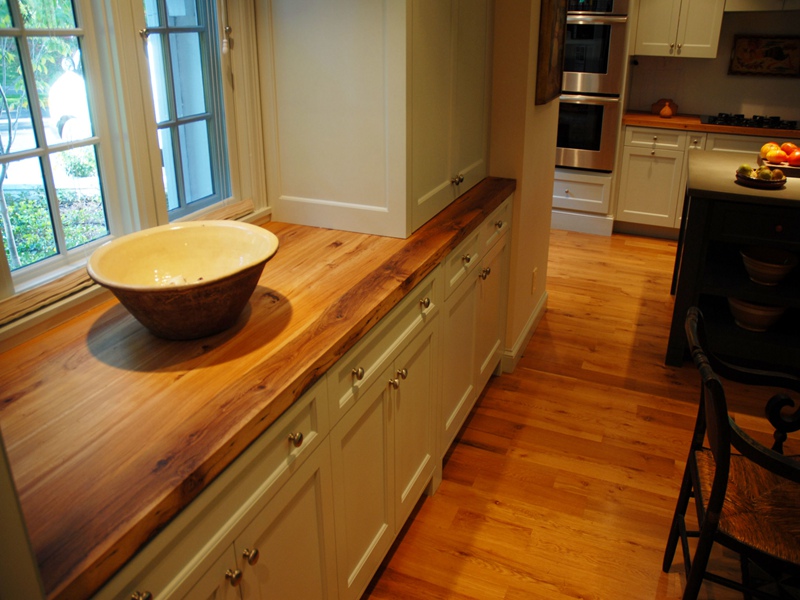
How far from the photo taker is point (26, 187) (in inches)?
64.5

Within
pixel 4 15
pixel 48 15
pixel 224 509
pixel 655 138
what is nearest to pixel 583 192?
pixel 655 138

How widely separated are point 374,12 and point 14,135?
3.40 ft

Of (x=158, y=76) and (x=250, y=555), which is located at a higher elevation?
(x=158, y=76)

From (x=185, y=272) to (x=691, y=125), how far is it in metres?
4.18

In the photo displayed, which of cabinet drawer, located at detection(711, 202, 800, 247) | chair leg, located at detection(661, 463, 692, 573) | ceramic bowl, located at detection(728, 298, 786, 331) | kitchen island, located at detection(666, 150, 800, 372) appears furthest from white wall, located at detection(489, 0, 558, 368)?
chair leg, located at detection(661, 463, 692, 573)

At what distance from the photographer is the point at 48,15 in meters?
1.61

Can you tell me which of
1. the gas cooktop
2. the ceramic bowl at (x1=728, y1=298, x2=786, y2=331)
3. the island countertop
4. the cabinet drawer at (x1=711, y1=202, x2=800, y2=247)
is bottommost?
the ceramic bowl at (x1=728, y1=298, x2=786, y2=331)

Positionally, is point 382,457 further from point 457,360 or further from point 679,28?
point 679,28

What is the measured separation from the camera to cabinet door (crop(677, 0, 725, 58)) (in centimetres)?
475

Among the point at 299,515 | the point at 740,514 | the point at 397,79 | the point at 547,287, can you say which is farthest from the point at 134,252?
the point at 547,287

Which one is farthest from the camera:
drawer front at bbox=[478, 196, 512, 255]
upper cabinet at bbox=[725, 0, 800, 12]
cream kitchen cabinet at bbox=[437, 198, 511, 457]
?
upper cabinet at bbox=[725, 0, 800, 12]

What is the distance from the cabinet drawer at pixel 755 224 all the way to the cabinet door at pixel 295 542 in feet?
7.69

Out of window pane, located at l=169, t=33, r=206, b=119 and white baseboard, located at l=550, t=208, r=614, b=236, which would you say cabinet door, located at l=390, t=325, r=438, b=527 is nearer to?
window pane, located at l=169, t=33, r=206, b=119

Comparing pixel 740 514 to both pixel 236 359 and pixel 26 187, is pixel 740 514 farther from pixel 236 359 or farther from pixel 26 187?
pixel 26 187
